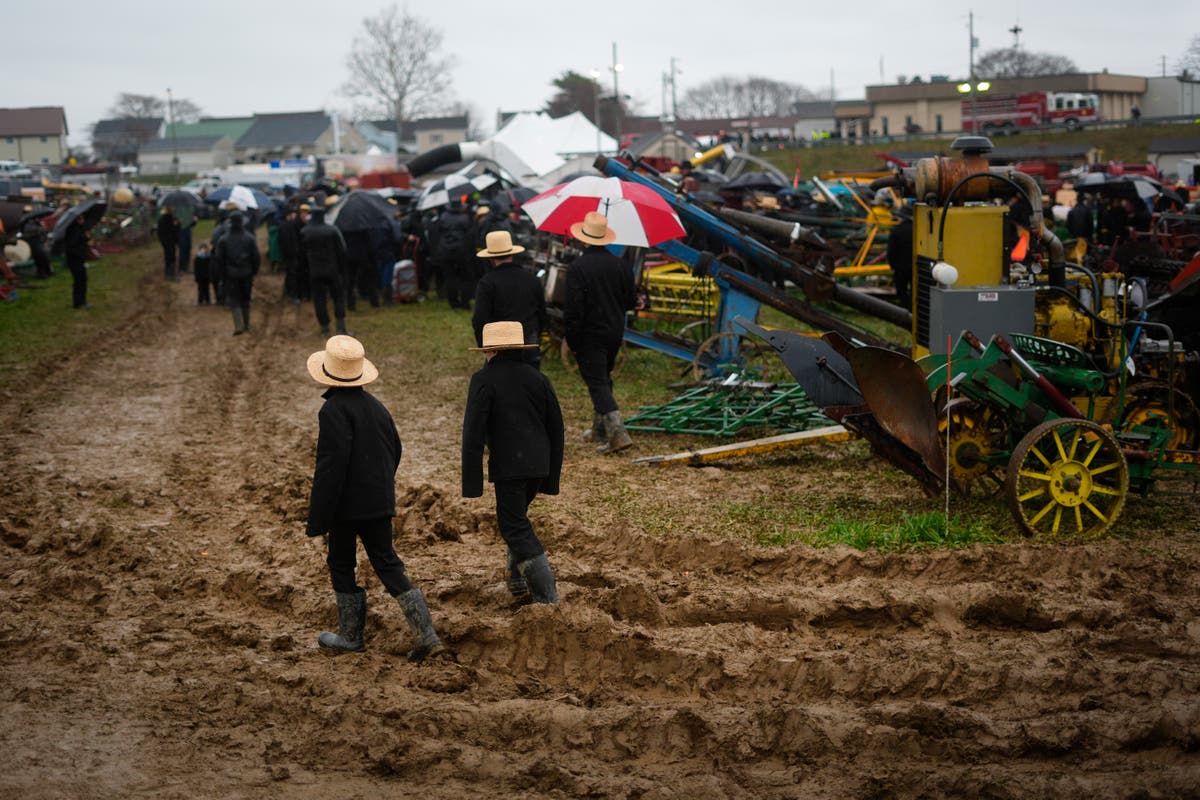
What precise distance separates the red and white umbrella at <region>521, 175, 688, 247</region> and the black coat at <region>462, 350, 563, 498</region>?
5.06 metres

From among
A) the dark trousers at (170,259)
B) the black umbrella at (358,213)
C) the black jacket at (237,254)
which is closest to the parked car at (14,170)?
the dark trousers at (170,259)

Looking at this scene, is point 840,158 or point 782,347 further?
point 840,158

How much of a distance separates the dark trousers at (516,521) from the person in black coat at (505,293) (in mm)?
3786

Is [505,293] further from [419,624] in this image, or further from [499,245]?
[419,624]

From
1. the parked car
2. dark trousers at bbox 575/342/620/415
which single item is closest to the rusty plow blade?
dark trousers at bbox 575/342/620/415

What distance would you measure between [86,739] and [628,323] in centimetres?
995

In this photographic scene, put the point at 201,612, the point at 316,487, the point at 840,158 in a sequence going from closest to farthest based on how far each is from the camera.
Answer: the point at 316,487 → the point at 201,612 → the point at 840,158

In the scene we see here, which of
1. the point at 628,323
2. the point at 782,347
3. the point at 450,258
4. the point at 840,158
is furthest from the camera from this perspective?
the point at 840,158

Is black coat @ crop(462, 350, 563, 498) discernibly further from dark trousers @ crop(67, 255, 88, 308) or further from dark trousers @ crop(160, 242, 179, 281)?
dark trousers @ crop(160, 242, 179, 281)

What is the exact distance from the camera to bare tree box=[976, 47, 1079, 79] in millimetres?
98438

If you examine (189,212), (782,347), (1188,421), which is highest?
(189,212)

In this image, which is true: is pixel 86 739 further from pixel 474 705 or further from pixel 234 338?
pixel 234 338

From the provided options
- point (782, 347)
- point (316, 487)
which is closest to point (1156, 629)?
point (782, 347)

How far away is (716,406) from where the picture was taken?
11.8 metres
